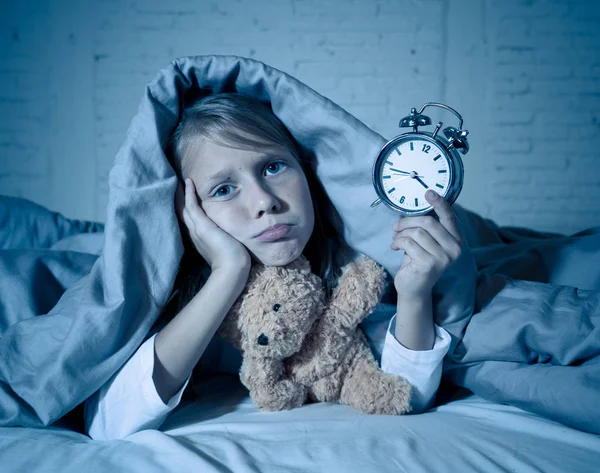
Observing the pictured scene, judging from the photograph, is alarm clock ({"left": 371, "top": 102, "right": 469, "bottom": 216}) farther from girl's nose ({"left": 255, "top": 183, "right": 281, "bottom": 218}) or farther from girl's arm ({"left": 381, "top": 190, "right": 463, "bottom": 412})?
girl's nose ({"left": 255, "top": 183, "right": 281, "bottom": 218})

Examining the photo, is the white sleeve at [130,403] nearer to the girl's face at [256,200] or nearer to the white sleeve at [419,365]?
the girl's face at [256,200]

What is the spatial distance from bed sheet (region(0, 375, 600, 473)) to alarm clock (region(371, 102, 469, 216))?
1.22 ft

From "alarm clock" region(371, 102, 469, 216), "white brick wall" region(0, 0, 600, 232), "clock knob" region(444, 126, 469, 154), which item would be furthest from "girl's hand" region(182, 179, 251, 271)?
"white brick wall" region(0, 0, 600, 232)

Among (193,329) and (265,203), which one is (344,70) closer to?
(265,203)

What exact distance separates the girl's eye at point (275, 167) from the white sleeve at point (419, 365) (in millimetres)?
379

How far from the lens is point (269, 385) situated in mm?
806

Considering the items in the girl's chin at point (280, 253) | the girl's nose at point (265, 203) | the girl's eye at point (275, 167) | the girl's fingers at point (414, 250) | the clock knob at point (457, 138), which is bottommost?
the girl's chin at point (280, 253)

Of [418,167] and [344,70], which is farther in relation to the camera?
[344,70]

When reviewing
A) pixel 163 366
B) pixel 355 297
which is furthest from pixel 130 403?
pixel 355 297

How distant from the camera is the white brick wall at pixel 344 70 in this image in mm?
2072

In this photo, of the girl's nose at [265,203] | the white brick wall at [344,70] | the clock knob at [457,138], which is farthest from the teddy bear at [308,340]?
the white brick wall at [344,70]

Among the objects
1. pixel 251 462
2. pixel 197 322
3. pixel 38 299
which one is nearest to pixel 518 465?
pixel 251 462

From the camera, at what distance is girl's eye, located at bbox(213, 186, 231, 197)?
843 millimetres

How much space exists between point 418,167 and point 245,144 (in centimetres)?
31
